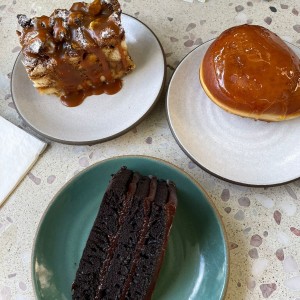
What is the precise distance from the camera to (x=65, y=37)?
1.17 metres

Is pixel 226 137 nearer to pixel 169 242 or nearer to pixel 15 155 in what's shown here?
pixel 169 242

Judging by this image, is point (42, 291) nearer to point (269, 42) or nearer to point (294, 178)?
point (294, 178)

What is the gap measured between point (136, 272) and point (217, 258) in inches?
8.0

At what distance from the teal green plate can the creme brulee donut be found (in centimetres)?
24

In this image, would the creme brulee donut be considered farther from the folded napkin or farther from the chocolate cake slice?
the folded napkin

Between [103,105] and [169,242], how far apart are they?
0.46m

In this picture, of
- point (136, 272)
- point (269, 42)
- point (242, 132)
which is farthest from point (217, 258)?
point (269, 42)

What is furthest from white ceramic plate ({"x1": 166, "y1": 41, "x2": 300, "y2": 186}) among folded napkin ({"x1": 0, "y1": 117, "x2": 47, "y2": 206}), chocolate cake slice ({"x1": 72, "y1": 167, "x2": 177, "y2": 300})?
folded napkin ({"x1": 0, "y1": 117, "x2": 47, "y2": 206})

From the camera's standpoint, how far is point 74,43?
1.17 meters

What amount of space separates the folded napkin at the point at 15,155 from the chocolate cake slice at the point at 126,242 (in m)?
0.31

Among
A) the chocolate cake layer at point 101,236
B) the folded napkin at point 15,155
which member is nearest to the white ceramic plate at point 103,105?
the folded napkin at point 15,155

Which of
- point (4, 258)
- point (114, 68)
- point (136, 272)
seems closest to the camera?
point (136, 272)

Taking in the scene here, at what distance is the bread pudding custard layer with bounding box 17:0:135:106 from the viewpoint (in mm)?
1169

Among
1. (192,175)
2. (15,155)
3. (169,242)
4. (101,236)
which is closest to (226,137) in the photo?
(192,175)
